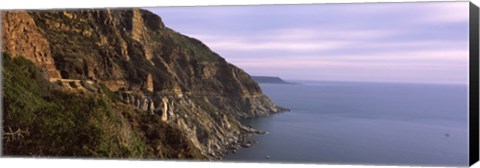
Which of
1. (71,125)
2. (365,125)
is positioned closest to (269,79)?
(365,125)

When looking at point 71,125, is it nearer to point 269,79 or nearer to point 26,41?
point 26,41

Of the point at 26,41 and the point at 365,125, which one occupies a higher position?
the point at 26,41

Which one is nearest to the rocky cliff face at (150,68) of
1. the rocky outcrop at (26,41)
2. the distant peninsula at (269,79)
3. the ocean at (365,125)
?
the rocky outcrop at (26,41)

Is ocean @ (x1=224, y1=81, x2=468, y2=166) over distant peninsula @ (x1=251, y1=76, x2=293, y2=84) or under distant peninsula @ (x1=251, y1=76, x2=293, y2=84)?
under

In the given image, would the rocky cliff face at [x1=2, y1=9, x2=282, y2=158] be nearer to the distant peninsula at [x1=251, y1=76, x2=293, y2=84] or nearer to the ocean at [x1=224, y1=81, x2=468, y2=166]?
the distant peninsula at [x1=251, y1=76, x2=293, y2=84]

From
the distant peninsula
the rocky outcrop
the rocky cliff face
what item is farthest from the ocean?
the rocky outcrop

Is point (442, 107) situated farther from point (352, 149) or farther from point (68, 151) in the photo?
point (68, 151)

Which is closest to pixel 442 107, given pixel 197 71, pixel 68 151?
pixel 197 71
